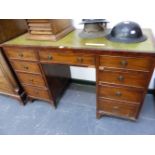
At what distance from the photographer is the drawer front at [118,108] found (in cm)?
133

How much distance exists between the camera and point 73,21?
5.20 ft

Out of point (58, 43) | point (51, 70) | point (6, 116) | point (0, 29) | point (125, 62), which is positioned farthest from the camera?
point (6, 116)

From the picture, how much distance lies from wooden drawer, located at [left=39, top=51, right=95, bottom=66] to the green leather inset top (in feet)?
0.24

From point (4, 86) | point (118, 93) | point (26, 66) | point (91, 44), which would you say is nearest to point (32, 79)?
point (26, 66)

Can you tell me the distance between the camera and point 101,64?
3.71 feet

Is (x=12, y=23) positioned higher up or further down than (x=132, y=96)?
higher up

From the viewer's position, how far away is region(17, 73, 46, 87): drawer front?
59.7 inches

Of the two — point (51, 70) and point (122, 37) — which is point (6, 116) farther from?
point (122, 37)

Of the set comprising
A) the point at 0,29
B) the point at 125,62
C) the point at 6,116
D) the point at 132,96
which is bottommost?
the point at 6,116

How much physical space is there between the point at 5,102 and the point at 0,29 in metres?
1.01

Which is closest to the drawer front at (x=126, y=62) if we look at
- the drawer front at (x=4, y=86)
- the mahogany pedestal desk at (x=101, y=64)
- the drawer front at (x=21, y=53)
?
the mahogany pedestal desk at (x=101, y=64)

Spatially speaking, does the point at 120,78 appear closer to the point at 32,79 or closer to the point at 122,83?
the point at 122,83

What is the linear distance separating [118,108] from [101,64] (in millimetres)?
517
